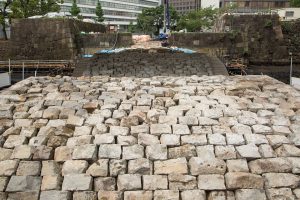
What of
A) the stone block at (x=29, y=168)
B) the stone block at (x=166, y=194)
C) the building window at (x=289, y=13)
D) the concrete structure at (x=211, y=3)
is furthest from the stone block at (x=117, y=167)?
the concrete structure at (x=211, y=3)

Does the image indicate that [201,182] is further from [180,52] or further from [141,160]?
[180,52]

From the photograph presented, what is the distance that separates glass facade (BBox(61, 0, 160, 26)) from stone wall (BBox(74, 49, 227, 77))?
4641 cm

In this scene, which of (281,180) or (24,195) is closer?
(24,195)

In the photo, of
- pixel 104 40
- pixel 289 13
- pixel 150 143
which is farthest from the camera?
pixel 289 13

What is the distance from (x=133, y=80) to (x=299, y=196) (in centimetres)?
487

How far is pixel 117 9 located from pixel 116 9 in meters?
0.38

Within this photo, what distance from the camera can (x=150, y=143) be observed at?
17.9 feet

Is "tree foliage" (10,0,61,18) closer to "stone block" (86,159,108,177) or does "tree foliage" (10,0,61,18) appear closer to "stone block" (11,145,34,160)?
"stone block" (11,145,34,160)

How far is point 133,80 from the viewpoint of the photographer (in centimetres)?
828

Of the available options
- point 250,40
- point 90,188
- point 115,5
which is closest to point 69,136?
point 90,188

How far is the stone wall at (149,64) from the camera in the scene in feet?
48.3

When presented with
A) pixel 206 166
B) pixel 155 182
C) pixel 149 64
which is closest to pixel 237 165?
pixel 206 166

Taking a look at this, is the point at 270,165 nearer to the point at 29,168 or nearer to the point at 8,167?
the point at 29,168

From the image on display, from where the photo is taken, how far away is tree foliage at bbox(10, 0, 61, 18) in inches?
907
